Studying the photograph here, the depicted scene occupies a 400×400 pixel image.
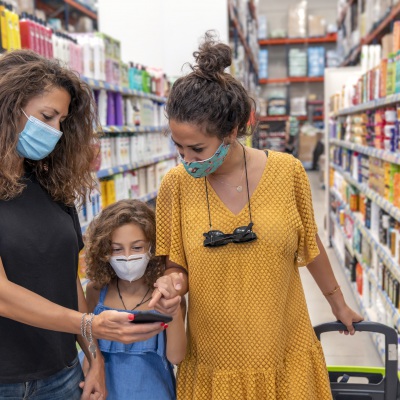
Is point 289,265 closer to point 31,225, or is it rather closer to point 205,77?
point 205,77

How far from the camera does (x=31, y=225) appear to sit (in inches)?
59.7

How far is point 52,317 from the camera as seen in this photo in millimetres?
1399

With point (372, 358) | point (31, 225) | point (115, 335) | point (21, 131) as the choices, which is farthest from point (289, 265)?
point (372, 358)

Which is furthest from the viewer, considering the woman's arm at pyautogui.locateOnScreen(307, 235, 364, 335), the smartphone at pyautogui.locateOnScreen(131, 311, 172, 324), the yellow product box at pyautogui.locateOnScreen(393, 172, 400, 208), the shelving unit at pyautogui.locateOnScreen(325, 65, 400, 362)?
the shelving unit at pyautogui.locateOnScreen(325, 65, 400, 362)

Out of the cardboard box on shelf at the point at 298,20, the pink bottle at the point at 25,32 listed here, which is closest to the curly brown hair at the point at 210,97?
the pink bottle at the point at 25,32

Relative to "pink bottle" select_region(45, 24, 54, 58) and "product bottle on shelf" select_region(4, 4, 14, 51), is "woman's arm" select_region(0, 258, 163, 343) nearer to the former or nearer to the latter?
"product bottle on shelf" select_region(4, 4, 14, 51)

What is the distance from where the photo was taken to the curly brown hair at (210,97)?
154cm

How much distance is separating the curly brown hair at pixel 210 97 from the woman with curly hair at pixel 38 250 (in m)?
0.35

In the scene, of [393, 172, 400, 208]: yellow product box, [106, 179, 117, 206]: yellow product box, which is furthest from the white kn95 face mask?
[106, 179, 117, 206]: yellow product box

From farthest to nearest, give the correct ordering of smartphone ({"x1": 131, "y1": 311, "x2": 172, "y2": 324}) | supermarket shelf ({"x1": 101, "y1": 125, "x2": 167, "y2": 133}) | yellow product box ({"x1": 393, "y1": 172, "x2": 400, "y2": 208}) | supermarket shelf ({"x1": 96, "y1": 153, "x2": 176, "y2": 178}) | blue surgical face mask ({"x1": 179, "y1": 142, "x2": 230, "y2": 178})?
1. supermarket shelf ({"x1": 101, "y1": 125, "x2": 167, "y2": 133})
2. supermarket shelf ({"x1": 96, "y1": 153, "x2": 176, "y2": 178})
3. yellow product box ({"x1": 393, "y1": 172, "x2": 400, "y2": 208})
4. blue surgical face mask ({"x1": 179, "y1": 142, "x2": 230, "y2": 178})
5. smartphone ({"x1": 131, "y1": 311, "x2": 172, "y2": 324})

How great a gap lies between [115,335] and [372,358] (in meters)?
2.85

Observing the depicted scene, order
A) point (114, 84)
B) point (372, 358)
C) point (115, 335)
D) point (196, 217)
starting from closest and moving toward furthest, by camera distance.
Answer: point (115, 335), point (196, 217), point (372, 358), point (114, 84)

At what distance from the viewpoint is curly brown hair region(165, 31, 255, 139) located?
1544 millimetres

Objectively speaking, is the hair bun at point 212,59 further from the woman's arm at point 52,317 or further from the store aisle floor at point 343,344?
the store aisle floor at point 343,344
